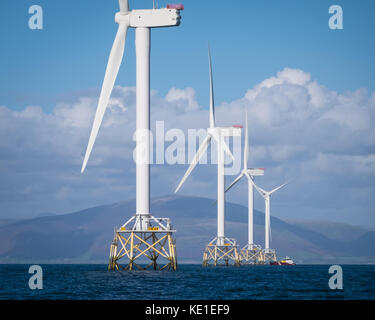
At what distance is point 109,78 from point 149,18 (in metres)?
13.1

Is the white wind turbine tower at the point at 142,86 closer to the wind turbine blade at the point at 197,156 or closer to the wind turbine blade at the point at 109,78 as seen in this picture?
the wind turbine blade at the point at 109,78

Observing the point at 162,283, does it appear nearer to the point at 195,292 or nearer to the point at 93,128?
the point at 195,292

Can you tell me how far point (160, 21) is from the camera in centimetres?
10356

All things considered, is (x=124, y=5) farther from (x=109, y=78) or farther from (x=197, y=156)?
(x=197, y=156)

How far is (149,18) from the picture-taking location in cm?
10406

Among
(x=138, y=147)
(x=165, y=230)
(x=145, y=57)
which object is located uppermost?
(x=145, y=57)

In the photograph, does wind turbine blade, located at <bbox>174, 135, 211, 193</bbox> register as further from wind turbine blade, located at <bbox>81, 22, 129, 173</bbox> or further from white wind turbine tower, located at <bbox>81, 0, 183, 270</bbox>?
wind turbine blade, located at <bbox>81, 22, 129, 173</bbox>

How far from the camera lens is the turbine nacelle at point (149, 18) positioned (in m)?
103

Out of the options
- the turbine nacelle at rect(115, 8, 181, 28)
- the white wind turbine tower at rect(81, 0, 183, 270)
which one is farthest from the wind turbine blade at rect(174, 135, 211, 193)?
the turbine nacelle at rect(115, 8, 181, 28)

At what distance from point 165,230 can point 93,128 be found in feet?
67.2

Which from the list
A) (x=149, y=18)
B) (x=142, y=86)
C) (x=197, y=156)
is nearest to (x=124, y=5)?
(x=149, y=18)

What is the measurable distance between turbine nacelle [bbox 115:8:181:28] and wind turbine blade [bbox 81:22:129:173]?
1.81 meters
